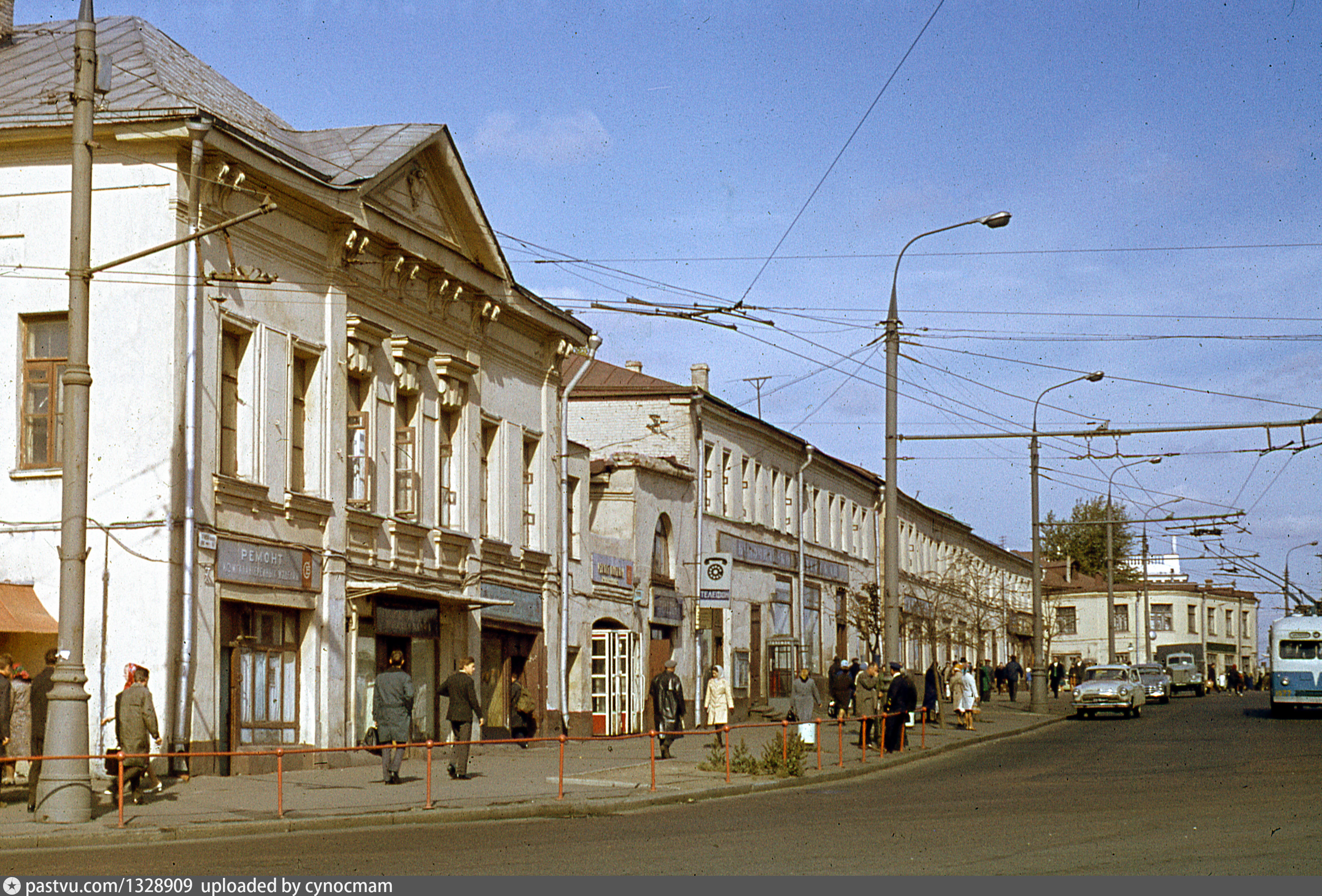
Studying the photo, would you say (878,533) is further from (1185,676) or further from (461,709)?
(461,709)

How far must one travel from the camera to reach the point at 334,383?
25.6 metres

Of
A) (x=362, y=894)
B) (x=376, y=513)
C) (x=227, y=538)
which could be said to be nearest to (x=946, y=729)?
(x=376, y=513)

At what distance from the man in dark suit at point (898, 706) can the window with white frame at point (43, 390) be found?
14248mm

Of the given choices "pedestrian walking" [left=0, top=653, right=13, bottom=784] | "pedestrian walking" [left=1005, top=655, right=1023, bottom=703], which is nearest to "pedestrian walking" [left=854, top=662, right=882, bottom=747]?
"pedestrian walking" [left=0, top=653, right=13, bottom=784]

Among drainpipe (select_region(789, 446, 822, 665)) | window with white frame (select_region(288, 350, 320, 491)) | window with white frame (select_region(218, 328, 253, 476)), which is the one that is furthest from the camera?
drainpipe (select_region(789, 446, 822, 665))

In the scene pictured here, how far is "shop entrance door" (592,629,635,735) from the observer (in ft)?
121

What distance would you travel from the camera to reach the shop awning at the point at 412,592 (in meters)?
25.7

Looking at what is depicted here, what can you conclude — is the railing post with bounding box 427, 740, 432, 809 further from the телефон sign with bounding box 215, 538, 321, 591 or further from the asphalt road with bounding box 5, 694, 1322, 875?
the телефон sign with bounding box 215, 538, 321, 591

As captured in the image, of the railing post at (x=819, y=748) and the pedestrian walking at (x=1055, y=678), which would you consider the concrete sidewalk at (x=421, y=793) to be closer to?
the railing post at (x=819, y=748)

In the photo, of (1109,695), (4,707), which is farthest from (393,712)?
(1109,695)

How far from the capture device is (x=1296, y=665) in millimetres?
45531

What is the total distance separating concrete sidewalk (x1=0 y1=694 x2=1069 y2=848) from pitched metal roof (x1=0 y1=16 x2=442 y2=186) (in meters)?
8.73

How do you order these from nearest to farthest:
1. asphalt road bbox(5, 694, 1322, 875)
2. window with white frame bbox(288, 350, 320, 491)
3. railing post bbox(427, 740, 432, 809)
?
asphalt road bbox(5, 694, 1322, 875)
railing post bbox(427, 740, 432, 809)
window with white frame bbox(288, 350, 320, 491)

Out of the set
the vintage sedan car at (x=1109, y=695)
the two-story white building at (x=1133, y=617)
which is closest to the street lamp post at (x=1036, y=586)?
the vintage sedan car at (x=1109, y=695)
